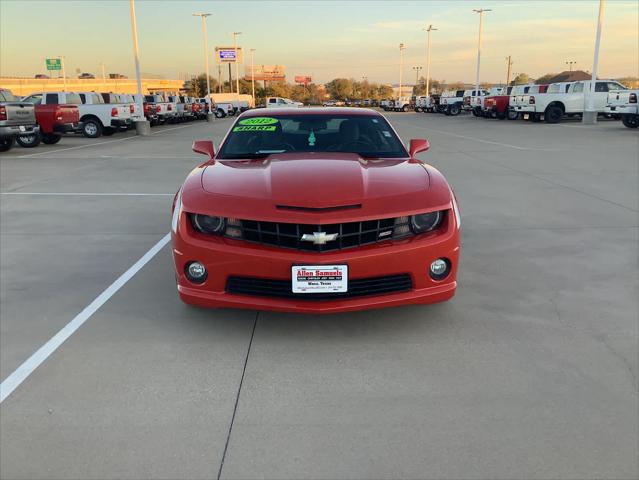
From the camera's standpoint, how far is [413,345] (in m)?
3.63

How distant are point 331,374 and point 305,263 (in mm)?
671

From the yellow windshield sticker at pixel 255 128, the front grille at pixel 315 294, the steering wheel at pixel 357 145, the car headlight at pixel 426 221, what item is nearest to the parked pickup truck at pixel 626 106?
the steering wheel at pixel 357 145

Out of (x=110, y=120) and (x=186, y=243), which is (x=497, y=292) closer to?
(x=186, y=243)

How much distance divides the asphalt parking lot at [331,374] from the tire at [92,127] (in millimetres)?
18816

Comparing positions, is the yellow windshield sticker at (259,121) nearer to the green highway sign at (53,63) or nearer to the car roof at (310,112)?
the car roof at (310,112)

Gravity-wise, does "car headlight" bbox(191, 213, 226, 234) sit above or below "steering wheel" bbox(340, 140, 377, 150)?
below

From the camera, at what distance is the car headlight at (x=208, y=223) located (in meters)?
3.65

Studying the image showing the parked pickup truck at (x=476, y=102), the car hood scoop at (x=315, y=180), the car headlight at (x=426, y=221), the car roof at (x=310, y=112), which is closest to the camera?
the car hood scoop at (x=315, y=180)

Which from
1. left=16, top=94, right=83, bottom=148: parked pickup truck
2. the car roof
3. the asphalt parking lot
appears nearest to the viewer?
the asphalt parking lot

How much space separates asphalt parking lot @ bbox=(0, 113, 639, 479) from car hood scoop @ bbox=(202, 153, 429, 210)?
92 centimetres

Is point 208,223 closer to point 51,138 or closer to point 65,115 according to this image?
point 65,115

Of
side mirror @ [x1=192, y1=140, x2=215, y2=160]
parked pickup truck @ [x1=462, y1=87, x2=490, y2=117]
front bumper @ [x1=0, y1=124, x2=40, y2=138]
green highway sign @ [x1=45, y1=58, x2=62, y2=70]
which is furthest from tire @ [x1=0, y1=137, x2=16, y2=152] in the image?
green highway sign @ [x1=45, y1=58, x2=62, y2=70]

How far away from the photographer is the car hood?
11.5 ft

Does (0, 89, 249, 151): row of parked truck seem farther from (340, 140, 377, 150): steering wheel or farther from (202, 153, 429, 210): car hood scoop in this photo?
(202, 153, 429, 210): car hood scoop
